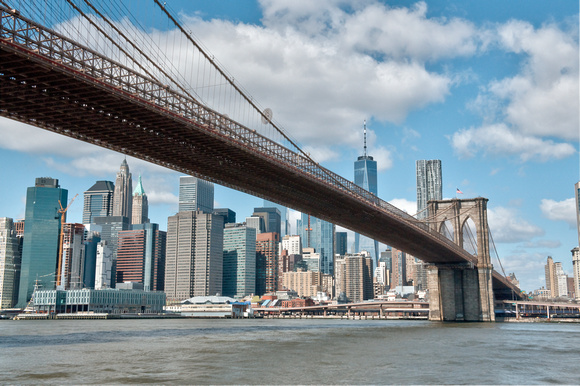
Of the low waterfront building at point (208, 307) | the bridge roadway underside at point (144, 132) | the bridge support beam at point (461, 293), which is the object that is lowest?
the low waterfront building at point (208, 307)

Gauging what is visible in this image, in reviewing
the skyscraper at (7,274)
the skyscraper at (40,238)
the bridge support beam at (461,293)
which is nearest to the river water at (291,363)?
the bridge support beam at (461,293)

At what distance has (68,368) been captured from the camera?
24.6 m

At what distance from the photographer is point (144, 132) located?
37.0m

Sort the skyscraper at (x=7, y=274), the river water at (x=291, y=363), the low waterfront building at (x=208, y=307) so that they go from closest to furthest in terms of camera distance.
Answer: the river water at (x=291, y=363)
the low waterfront building at (x=208, y=307)
the skyscraper at (x=7, y=274)

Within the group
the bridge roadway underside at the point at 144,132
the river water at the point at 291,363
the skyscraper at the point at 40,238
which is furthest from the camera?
the skyscraper at the point at 40,238

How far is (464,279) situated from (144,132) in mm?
58250

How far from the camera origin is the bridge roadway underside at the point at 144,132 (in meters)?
28.4

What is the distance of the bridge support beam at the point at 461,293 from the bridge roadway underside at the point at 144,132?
81.6ft

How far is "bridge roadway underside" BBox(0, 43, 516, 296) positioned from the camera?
28359 mm

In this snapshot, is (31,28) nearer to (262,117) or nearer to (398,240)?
(262,117)

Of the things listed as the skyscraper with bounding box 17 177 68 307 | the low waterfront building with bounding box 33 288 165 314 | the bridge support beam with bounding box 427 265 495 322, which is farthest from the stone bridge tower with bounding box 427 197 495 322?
the skyscraper with bounding box 17 177 68 307

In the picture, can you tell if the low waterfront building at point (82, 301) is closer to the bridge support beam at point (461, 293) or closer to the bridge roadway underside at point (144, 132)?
the bridge support beam at point (461, 293)

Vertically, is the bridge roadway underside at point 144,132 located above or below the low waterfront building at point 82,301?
above

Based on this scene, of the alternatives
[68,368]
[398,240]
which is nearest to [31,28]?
[68,368]
